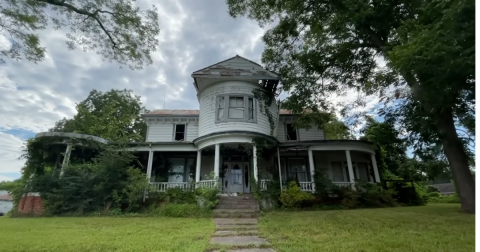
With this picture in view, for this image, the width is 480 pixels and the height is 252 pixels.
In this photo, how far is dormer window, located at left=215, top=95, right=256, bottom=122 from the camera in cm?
1361

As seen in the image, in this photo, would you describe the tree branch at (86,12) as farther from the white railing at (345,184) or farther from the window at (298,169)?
the white railing at (345,184)

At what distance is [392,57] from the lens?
260 inches

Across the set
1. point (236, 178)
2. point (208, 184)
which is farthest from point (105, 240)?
point (236, 178)

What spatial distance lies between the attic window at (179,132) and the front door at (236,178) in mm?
4355

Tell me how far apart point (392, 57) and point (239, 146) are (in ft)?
30.4

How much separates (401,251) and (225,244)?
3.14 meters

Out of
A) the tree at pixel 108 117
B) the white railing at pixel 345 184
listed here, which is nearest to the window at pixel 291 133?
the white railing at pixel 345 184

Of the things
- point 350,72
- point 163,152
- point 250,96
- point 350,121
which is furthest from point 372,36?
point 163,152

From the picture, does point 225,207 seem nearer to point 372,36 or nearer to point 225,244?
point 225,244

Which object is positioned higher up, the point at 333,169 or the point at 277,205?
the point at 333,169

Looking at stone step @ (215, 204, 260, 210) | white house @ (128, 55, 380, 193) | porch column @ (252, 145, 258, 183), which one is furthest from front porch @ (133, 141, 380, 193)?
stone step @ (215, 204, 260, 210)

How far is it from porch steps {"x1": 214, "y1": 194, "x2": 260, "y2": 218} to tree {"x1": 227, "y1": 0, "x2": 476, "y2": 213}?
541 cm

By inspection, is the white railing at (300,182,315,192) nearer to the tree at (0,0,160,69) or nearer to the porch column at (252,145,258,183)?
the porch column at (252,145,258,183)

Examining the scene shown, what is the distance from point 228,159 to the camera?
1501 cm
